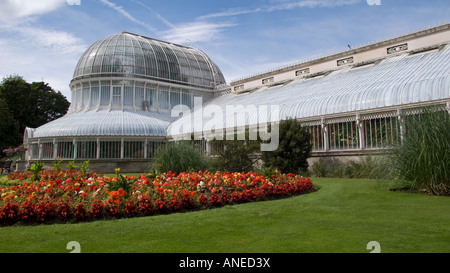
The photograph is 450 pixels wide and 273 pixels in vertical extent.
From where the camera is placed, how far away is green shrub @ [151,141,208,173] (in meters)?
13.8

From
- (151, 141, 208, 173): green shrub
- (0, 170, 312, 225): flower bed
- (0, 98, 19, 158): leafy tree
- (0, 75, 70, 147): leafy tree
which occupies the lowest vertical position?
(0, 170, 312, 225): flower bed

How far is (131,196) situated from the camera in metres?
7.57

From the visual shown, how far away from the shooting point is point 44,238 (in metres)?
5.16

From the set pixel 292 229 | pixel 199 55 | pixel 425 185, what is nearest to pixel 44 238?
pixel 292 229

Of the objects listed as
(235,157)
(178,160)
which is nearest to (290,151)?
(235,157)

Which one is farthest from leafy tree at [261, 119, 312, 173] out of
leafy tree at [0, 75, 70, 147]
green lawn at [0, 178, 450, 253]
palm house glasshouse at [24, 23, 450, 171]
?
leafy tree at [0, 75, 70, 147]

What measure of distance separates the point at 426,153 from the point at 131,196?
7.05 m

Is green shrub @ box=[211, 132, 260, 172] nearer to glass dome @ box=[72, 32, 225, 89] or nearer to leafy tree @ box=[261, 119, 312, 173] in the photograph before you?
leafy tree @ box=[261, 119, 312, 173]

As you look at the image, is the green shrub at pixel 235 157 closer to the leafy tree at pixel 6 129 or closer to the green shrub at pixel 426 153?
the green shrub at pixel 426 153

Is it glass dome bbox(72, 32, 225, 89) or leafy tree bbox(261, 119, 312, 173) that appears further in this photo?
glass dome bbox(72, 32, 225, 89)

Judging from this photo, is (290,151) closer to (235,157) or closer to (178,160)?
(235,157)

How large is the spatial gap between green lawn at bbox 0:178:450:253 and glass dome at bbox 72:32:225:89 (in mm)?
27801
